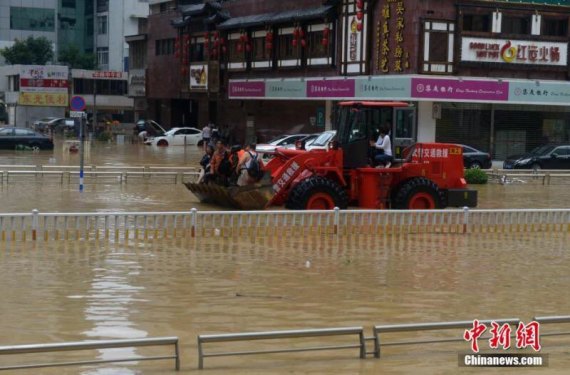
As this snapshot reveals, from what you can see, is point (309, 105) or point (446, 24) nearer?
point (446, 24)

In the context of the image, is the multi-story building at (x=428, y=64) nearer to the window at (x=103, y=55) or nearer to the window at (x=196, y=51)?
the window at (x=196, y=51)

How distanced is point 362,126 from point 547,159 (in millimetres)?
20058

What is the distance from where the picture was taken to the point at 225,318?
1142cm

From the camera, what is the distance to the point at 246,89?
53875mm

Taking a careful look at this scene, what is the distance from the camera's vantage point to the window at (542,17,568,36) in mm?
43031

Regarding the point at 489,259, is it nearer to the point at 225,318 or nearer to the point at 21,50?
the point at 225,318

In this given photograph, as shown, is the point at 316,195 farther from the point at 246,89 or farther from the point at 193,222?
the point at 246,89

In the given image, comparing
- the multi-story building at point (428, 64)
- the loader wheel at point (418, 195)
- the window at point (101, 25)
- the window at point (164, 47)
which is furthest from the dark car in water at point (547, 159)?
the window at point (101, 25)

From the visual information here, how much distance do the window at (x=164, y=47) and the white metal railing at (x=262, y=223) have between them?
47.4 metres

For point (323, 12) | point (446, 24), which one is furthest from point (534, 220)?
point (323, 12)

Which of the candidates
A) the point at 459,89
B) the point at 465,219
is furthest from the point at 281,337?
the point at 459,89

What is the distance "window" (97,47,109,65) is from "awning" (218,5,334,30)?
1665 inches

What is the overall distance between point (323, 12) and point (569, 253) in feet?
98.7

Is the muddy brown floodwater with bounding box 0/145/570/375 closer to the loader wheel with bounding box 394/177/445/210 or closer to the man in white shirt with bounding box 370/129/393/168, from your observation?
the loader wheel with bounding box 394/177/445/210
